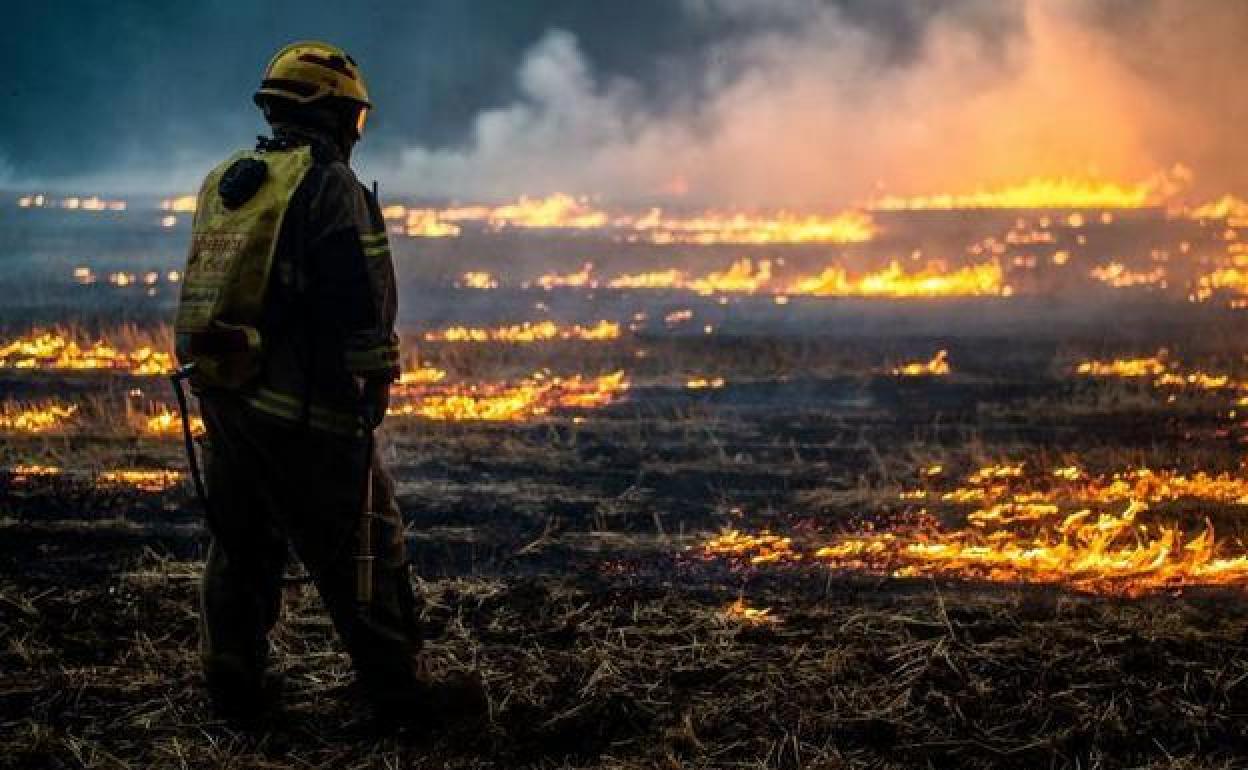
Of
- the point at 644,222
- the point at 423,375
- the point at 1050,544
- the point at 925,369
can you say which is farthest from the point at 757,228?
the point at 1050,544

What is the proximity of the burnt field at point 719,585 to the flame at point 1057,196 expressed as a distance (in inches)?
1077

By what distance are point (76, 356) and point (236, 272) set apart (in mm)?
17506

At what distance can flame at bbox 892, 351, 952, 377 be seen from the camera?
17.4 m

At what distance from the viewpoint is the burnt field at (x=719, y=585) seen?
4668mm

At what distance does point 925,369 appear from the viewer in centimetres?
1800

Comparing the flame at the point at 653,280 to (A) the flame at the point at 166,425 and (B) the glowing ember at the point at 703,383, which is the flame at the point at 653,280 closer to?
(B) the glowing ember at the point at 703,383

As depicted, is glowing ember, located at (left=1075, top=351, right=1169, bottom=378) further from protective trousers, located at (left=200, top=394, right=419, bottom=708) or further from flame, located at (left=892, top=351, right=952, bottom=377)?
protective trousers, located at (left=200, top=394, right=419, bottom=708)

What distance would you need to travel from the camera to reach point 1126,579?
276 inches

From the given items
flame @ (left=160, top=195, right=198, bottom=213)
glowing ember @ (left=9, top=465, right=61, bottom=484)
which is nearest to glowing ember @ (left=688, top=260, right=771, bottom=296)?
glowing ember @ (left=9, top=465, right=61, bottom=484)

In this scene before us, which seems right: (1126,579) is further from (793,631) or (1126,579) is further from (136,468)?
(136,468)

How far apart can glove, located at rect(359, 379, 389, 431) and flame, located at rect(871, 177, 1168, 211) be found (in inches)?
1523

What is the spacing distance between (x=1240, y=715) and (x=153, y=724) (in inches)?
174

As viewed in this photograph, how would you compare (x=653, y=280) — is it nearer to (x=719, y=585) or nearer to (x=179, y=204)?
(x=719, y=585)

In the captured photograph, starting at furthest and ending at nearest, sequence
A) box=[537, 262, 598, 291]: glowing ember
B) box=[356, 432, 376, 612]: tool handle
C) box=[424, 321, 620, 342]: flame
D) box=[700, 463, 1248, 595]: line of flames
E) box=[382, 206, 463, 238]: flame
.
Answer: box=[382, 206, 463, 238]: flame → box=[537, 262, 598, 291]: glowing ember → box=[424, 321, 620, 342]: flame → box=[700, 463, 1248, 595]: line of flames → box=[356, 432, 376, 612]: tool handle
